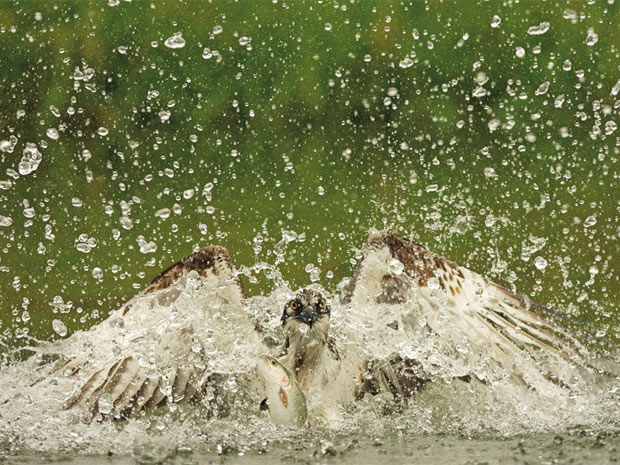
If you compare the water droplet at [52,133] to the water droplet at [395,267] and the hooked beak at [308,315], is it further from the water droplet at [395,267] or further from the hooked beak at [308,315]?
the water droplet at [395,267]

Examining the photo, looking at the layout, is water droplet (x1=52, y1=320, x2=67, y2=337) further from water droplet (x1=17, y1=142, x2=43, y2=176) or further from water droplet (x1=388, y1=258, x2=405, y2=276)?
water droplet (x1=388, y1=258, x2=405, y2=276)

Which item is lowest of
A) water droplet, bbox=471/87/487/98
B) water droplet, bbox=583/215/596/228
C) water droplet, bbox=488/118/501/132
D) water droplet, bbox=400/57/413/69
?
water droplet, bbox=583/215/596/228

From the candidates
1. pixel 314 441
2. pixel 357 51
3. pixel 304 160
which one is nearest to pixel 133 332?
pixel 314 441

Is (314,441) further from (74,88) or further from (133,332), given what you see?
(74,88)

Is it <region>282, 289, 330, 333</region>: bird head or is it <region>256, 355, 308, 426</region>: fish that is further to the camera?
<region>282, 289, 330, 333</region>: bird head

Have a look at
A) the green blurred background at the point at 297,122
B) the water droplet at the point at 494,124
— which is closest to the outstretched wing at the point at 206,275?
the green blurred background at the point at 297,122

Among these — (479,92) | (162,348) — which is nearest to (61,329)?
(162,348)

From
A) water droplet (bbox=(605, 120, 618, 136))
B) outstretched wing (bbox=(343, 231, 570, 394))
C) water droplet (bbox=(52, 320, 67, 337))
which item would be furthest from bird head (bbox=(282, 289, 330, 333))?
water droplet (bbox=(605, 120, 618, 136))

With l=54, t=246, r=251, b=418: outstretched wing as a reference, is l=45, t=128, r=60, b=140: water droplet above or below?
above
